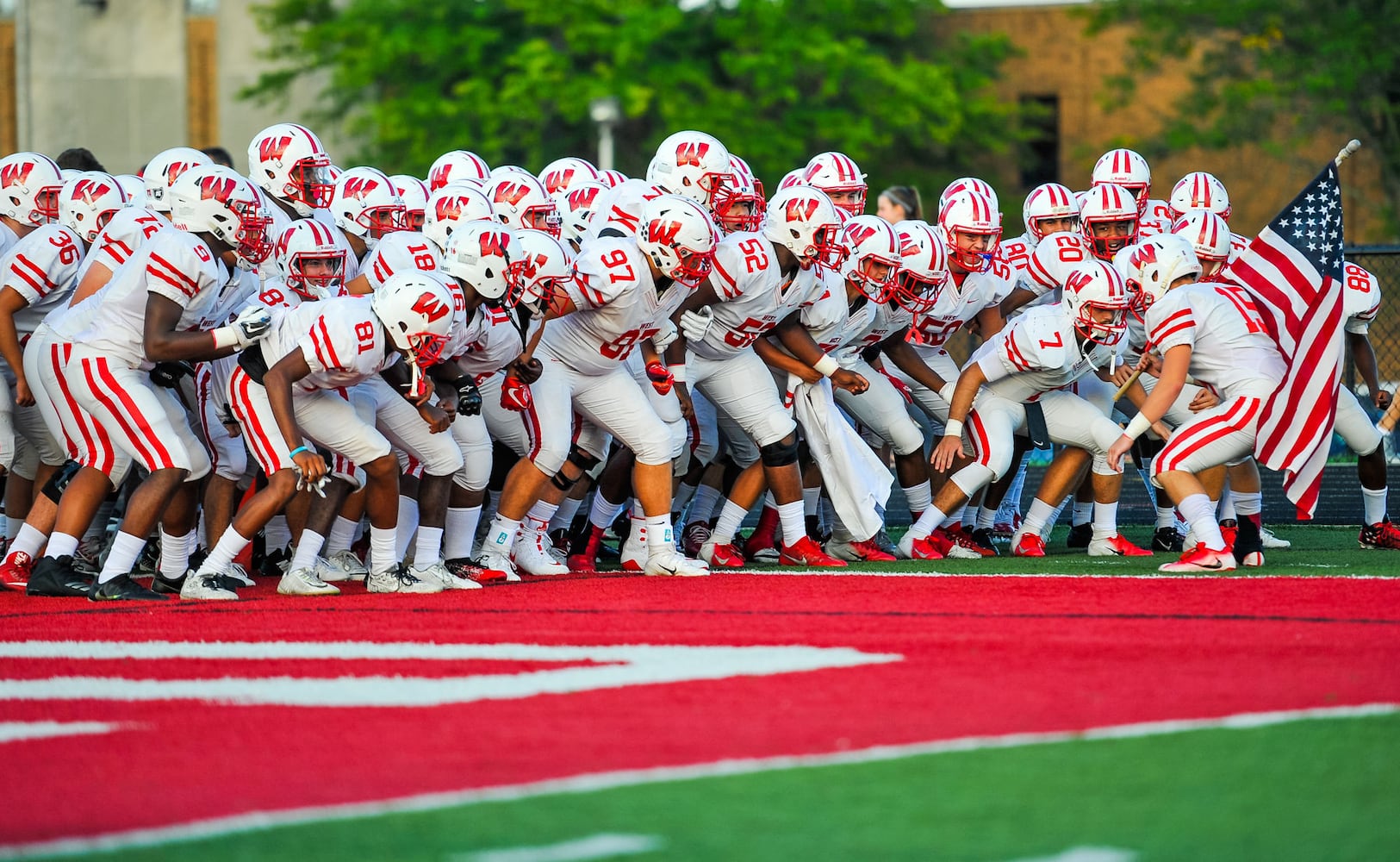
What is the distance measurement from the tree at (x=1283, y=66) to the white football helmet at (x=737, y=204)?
1637 centimetres

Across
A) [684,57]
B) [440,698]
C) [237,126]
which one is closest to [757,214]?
[440,698]

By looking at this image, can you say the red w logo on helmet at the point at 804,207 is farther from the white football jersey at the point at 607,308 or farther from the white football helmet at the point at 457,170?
the white football helmet at the point at 457,170

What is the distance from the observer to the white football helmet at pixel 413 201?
355 inches

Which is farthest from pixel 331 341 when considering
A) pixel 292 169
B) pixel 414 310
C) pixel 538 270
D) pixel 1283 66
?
pixel 1283 66

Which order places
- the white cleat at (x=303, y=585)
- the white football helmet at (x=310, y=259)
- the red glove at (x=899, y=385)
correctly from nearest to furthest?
the white cleat at (x=303, y=585), the white football helmet at (x=310, y=259), the red glove at (x=899, y=385)

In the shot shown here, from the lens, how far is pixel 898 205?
11.0 metres

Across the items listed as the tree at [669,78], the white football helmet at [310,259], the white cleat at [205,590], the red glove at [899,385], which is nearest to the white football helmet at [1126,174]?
the red glove at [899,385]

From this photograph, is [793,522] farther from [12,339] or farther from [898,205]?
[12,339]

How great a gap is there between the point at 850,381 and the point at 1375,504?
8.60ft

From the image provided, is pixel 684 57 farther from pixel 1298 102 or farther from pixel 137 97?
pixel 137 97

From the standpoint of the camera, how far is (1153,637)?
5664mm

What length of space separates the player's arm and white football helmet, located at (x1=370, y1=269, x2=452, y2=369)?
175 centimetres

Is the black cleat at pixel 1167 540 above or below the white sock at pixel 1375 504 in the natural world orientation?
below

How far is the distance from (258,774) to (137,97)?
31.4 meters
